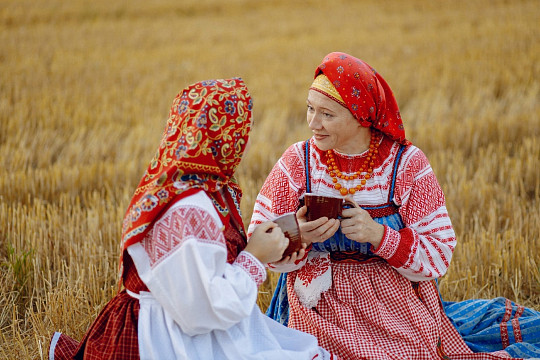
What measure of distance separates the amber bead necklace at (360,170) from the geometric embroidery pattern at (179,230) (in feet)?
2.91

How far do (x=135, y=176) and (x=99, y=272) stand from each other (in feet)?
6.15

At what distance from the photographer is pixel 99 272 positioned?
3705 mm

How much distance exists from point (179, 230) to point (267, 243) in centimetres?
38

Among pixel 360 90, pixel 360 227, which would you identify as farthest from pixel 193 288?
pixel 360 90

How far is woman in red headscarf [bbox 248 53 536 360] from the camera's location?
2758 millimetres

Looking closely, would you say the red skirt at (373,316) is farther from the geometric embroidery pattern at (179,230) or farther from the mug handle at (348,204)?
the geometric embroidery pattern at (179,230)

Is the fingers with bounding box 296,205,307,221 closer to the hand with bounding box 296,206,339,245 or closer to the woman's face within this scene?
the hand with bounding box 296,206,339,245

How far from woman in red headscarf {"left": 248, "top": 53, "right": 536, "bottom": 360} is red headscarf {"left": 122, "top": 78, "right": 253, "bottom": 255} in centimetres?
57

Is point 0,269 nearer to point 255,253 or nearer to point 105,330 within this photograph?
point 105,330

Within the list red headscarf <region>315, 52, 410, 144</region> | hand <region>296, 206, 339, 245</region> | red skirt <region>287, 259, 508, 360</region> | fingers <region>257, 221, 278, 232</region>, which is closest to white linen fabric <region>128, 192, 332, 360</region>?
fingers <region>257, 221, 278, 232</region>

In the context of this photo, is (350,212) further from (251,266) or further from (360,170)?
(251,266)

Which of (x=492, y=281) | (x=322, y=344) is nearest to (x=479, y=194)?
(x=492, y=281)

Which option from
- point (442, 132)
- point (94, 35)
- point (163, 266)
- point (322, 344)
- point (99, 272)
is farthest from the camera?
point (94, 35)

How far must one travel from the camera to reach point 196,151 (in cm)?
216
